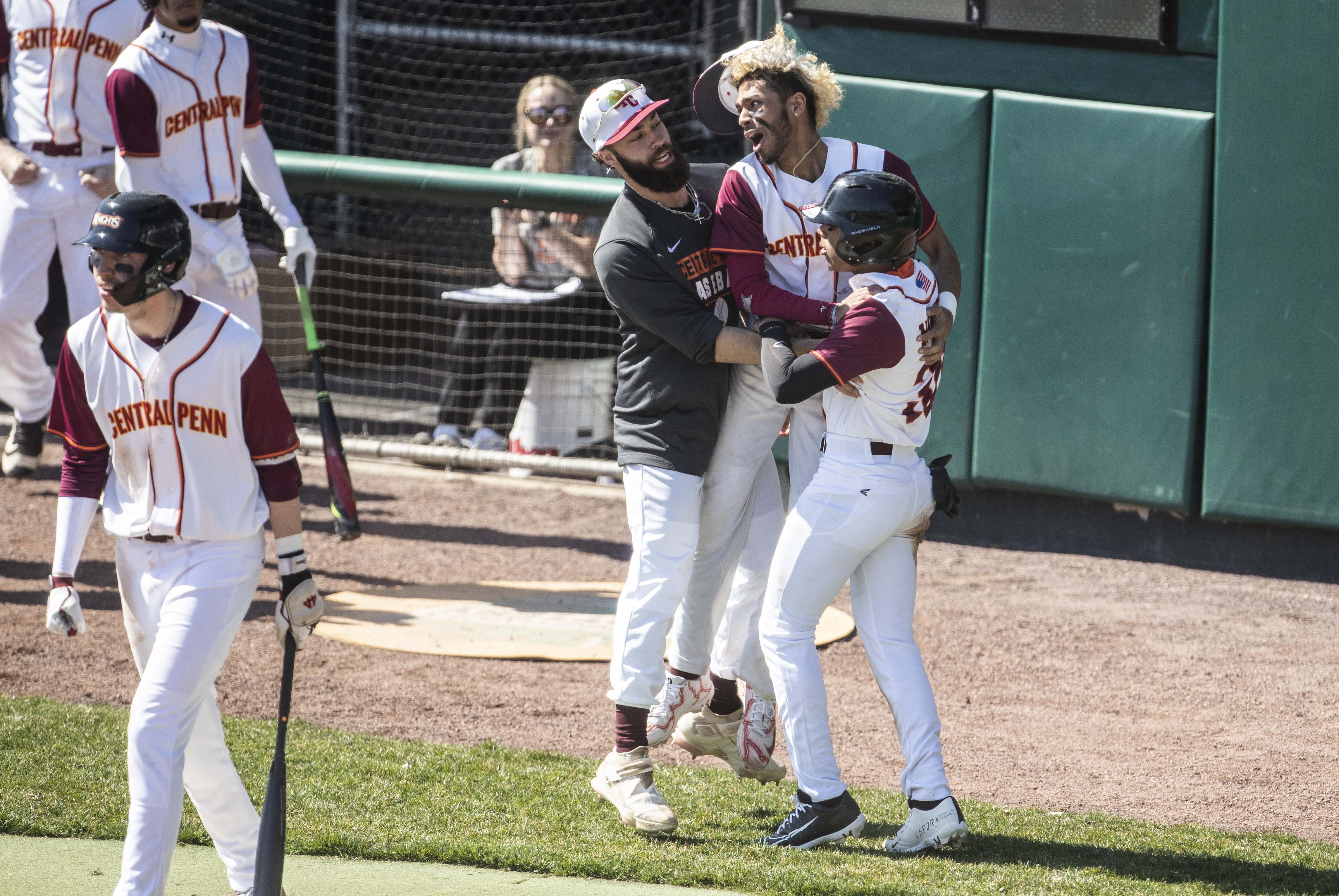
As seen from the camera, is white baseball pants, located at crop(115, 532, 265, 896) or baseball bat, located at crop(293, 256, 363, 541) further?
baseball bat, located at crop(293, 256, 363, 541)

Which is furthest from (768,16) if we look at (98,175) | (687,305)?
(687,305)

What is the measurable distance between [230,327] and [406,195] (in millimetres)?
4549

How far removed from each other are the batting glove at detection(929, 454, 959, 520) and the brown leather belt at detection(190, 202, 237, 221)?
10.2ft

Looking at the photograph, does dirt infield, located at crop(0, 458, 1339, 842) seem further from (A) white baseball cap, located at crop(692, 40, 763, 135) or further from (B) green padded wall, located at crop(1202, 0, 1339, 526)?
(A) white baseball cap, located at crop(692, 40, 763, 135)

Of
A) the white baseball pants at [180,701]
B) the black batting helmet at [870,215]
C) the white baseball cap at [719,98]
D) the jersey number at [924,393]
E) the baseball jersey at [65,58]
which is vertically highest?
the baseball jersey at [65,58]

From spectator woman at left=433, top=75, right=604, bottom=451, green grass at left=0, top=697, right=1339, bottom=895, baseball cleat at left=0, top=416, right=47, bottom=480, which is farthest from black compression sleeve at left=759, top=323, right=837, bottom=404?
spectator woman at left=433, top=75, right=604, bottom=451

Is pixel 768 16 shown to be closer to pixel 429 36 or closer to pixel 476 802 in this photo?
pixel 476 802

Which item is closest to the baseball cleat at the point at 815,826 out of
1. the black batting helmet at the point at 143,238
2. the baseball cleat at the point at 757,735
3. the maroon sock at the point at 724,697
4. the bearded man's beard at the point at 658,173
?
the baseball cleat at the point at 757,735

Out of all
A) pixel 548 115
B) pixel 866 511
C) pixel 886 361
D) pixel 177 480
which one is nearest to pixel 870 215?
pixel 886 361

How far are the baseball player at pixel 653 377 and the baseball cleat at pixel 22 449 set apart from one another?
348 centimetres

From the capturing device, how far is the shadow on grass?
10.5 ft

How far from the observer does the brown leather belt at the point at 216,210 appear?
5.34 metres

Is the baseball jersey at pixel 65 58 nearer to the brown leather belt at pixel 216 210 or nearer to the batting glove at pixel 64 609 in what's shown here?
the brown leather belt at pixel 216 210

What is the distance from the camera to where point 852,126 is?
21.7ft
